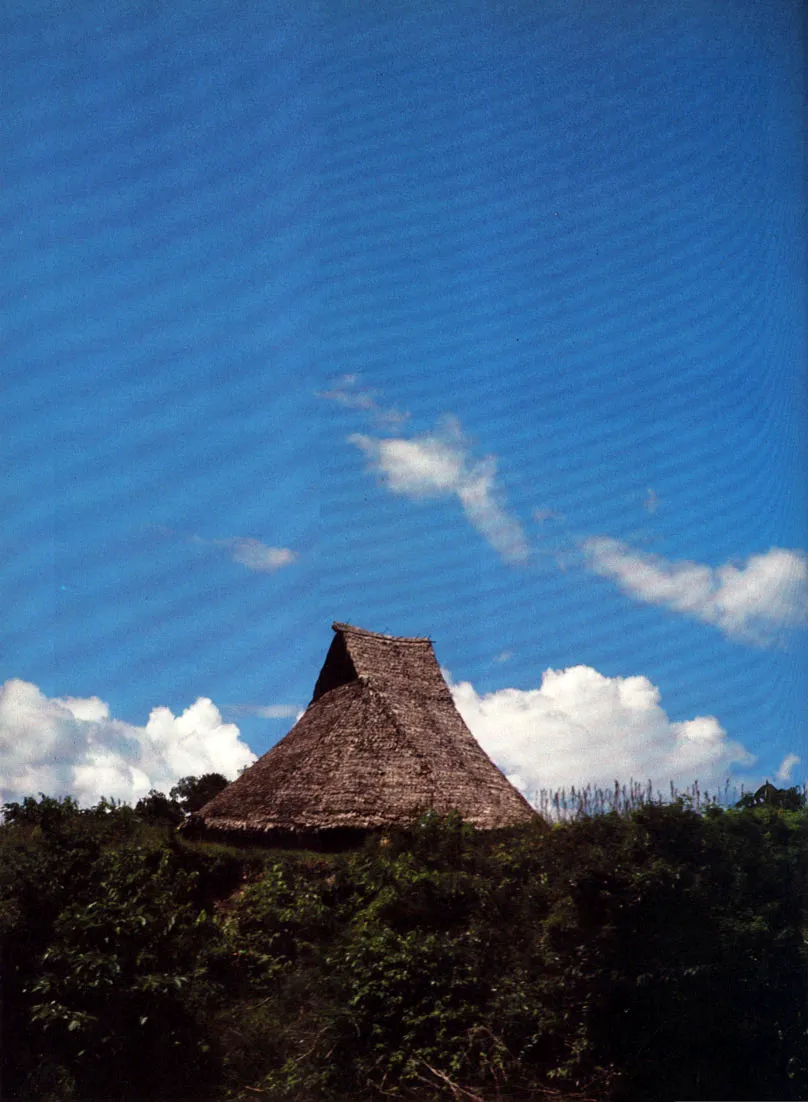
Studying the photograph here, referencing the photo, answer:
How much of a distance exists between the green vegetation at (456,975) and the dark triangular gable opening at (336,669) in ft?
33.9

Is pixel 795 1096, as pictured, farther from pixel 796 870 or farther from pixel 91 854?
pixel 91 854

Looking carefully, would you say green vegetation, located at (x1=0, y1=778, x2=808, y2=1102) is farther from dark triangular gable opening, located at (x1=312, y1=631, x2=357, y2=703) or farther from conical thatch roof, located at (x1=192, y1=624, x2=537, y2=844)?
dark triangular gable opening, located at (x1=312, y1=631, x2=357, y2=703)

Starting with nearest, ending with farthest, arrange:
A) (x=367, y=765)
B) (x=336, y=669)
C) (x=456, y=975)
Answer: (x=456, y=975)
(x=367, y=765)
(x=336, y=669)

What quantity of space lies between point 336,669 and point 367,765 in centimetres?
481

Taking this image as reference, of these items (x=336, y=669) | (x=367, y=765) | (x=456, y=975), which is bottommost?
Result: (x=456, y=975)

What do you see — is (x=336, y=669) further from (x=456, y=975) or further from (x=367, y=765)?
(x=456, y=975)

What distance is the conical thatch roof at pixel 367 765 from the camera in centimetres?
1628

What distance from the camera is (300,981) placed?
10.2 metres

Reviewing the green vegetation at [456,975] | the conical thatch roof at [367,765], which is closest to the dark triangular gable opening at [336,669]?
the conical thatch roof at [367,765]

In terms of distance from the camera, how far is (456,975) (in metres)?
8.91

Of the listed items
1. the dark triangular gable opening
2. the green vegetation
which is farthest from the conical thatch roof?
the green vegetation

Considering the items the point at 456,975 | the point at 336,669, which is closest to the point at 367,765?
the point at 336,669

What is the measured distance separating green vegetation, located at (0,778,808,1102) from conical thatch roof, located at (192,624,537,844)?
5.32 m

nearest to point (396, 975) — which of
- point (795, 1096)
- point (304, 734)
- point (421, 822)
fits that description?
point (421, 822)
